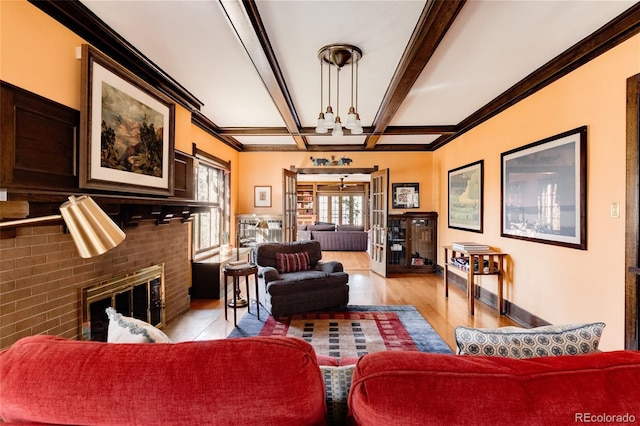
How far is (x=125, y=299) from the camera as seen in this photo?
105 inches

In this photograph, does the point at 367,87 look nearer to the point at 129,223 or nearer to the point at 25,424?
the point at 129,223

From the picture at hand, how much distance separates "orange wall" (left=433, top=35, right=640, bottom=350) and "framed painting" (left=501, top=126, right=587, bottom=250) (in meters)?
0.07

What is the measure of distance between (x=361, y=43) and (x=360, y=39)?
6 cm

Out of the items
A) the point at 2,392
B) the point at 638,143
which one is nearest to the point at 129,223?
the point at 2,392

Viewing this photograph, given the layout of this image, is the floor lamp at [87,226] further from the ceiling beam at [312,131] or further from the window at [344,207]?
the window at [344,207]

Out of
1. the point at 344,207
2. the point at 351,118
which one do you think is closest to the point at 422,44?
the point at 351,118

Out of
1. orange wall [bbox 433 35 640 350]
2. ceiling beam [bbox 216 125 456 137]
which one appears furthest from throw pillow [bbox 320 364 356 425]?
ceiling beam [bbox 216 125 456 137]

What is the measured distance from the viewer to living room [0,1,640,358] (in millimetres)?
1749

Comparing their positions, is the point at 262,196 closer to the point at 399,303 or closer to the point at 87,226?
the point at 399,303

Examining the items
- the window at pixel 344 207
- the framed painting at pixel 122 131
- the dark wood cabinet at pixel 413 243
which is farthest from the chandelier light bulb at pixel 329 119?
the window at pixel 344 207

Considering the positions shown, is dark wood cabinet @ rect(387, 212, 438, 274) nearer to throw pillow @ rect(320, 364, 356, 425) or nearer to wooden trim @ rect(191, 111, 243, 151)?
wooden trim @ rect(191, 111, 243, 151)

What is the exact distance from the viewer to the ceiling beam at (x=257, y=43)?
1.95 m

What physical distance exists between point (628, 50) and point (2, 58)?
13.1 feet

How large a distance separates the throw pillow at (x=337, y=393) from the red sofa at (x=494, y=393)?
186 millimetres
